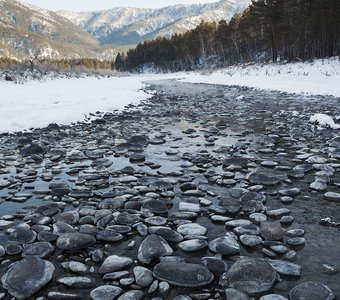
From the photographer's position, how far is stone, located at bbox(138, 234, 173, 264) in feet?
10.8

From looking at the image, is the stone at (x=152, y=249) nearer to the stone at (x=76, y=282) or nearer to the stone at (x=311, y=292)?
the stone at (x=76, y=282)

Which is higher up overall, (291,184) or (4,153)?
(4,153)

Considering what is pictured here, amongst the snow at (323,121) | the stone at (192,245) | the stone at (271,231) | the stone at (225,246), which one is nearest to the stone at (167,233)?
the stone at (192,245)

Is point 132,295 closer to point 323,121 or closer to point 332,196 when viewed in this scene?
point 332,196

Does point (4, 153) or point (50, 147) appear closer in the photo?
point (4, 153)

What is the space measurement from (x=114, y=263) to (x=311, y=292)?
171cm

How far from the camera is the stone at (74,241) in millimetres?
3488

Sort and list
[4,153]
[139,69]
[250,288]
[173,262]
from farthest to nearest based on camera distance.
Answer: [139,69] → [4,153] → [173,262] → [250,288]

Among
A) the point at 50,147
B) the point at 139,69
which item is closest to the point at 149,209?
the point at 50,147

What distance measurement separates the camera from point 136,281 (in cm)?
293

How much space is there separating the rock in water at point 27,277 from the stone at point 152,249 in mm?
842

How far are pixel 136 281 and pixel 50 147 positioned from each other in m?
6.06

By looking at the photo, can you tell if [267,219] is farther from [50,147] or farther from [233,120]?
[233,120]

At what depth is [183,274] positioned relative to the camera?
9.67 ft
